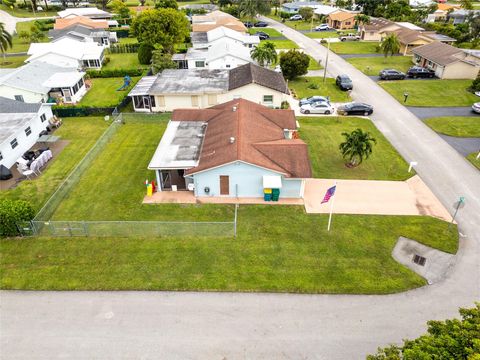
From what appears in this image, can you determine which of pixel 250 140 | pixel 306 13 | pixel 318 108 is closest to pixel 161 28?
pixel 318 108

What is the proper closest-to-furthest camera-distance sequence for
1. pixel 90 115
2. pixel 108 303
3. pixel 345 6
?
pixel 108 303, pixel 90 115, pixel 345 6

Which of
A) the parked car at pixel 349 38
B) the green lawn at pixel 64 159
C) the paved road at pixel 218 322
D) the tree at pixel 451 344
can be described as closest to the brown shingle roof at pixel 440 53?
the parked car at pixel 349 38

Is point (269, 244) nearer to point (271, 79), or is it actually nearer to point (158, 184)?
point (158, 184)

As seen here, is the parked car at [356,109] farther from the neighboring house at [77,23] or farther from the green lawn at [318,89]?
the neighboring house at [77,23]

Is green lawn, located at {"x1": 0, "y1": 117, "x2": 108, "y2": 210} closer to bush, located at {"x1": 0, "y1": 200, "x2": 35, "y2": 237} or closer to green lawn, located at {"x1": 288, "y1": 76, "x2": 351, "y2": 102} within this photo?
bush, located at {"x1": 0, "y1": 200, "x2": 35, "y2": 237}

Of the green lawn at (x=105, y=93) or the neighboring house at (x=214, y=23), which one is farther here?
the neighboring house at (x=214, y=23)

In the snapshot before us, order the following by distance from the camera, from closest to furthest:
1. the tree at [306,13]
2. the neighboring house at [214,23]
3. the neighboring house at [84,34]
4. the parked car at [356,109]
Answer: the parked car at [356,109], the neighboring house at [84,34], the neighboring house at [214,23], the tree at [306,13]

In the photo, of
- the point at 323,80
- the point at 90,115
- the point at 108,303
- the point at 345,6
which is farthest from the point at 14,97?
the point at 345,6
